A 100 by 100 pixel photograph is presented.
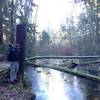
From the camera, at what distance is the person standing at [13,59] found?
7824 millimetres

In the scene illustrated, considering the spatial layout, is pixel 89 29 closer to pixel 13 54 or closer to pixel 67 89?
pixel 67 89

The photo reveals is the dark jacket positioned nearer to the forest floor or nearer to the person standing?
the person standing

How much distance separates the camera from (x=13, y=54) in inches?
311

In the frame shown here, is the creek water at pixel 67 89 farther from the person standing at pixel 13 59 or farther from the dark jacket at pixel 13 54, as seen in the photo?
the dark jacket at pixel 13 54

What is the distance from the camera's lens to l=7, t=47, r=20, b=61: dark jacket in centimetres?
780

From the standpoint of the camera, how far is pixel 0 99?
19.8ft

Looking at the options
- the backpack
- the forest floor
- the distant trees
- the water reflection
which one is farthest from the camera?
the distant trees

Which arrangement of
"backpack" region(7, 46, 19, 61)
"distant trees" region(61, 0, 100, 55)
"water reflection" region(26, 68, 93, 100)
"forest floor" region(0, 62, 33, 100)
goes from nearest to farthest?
"forest floor" region(0, 62, 33, 100), "backpack" region(7, 46, 19, 61), "water reflection" region(26, 68, 93, 100), "distant trees" region(61, 0, 100, 55)

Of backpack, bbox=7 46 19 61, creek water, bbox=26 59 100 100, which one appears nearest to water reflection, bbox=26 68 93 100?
creek water, bbox=26 59 100 100

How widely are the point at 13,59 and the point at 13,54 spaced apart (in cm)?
15

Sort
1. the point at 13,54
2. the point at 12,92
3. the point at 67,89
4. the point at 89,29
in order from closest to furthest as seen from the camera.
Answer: the point at 12,92 → the point at 13,54 → the point at 67,89 → the point at 89,29

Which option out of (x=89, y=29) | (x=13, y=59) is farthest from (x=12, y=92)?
(x=89, y=29)

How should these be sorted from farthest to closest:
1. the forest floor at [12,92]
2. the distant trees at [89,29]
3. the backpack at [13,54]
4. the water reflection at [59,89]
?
the distant trees at [89,29]
the water reflection at [59,89]
the backpack at [13,54]
the forest floor at [12,92]

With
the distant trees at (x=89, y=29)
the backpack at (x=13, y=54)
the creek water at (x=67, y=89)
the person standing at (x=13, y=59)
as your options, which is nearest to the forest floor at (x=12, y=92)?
the person standing at (x=13, y=59)
